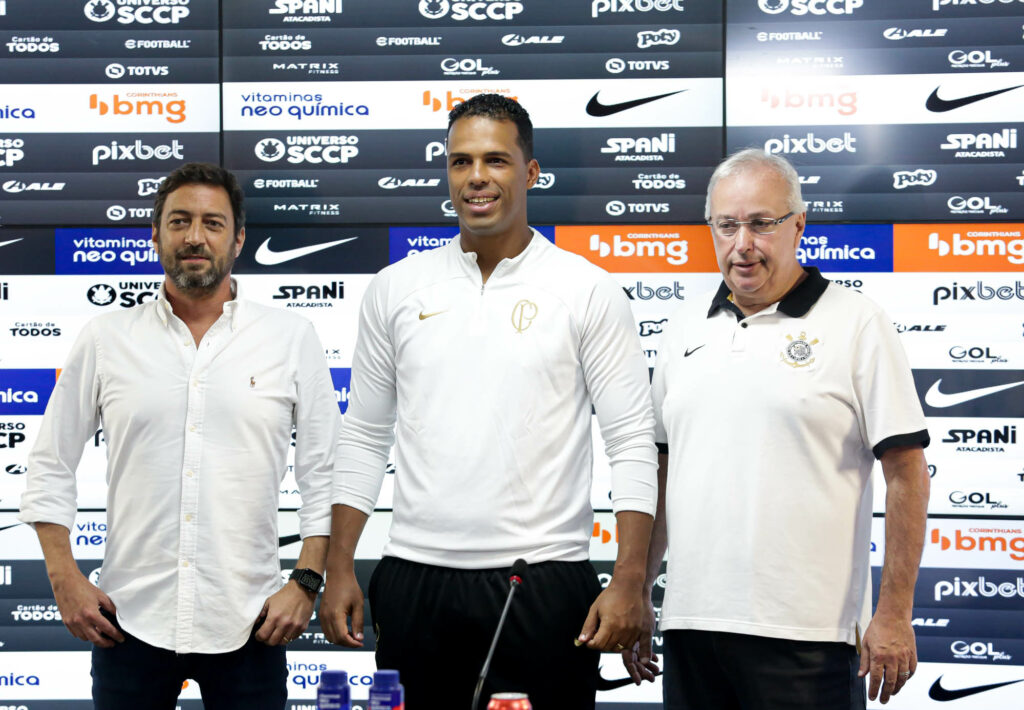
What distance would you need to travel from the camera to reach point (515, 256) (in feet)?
7.31

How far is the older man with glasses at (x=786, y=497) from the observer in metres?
2.00

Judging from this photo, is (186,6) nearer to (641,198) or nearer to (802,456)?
(641,198)

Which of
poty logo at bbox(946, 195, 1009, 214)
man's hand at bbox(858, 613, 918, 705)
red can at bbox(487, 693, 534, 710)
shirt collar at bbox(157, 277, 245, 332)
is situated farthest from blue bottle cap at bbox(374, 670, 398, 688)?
poty logo at bbox(946, 195, 1009, 214)

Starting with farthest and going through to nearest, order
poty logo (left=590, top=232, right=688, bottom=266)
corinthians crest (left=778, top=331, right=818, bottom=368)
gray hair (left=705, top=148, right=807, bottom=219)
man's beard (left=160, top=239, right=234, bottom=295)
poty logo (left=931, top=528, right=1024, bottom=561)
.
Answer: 1. poty logo (left=590, top=232, right=688, bottom=266)
2. poty logo (left=931, top=528, right=1024, bottom=561)
3. man's beard (left=160, top=239, right=234, bottom=295)
4. gray hair (left=705, top=148, right=807, bottom=219)
5. corinthians crest (left=778, top=331, right=818, bottom=368)

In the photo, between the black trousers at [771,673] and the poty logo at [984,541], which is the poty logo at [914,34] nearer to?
the poty logo at [984,541]

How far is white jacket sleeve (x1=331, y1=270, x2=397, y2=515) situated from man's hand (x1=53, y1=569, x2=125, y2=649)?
0.55 meters

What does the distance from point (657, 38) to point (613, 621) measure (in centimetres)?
212

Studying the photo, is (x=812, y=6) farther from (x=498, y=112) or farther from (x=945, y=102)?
(x=498, y=112)

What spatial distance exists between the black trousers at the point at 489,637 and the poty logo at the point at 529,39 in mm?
1985

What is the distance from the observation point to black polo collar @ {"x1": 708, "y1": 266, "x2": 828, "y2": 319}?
2.13 m

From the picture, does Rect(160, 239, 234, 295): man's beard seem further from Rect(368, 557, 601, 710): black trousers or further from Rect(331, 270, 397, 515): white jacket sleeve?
Rect(368, 557, 601, 710): black trousers

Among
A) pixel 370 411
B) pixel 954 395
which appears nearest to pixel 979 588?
pixel 954 395

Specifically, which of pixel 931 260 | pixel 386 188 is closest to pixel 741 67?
pixel 931 260

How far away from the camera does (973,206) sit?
10.8 feet
